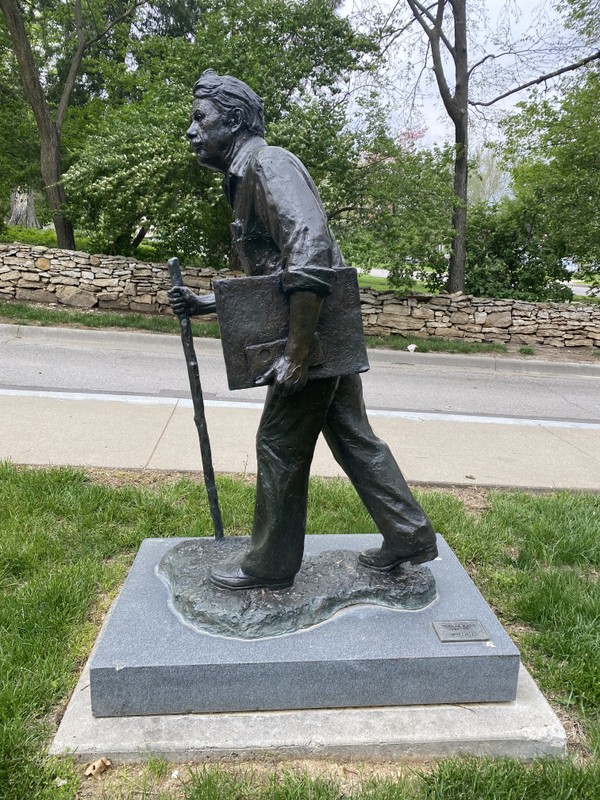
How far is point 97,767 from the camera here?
85.9 inches

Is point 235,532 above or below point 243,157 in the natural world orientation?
below

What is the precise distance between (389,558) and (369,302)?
34.8 feet

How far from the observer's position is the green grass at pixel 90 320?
1123 cm

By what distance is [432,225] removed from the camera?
39.8ft

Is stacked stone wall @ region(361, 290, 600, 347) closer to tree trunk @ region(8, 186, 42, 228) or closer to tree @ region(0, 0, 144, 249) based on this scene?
tree @ region(0, 0, 144, 249)

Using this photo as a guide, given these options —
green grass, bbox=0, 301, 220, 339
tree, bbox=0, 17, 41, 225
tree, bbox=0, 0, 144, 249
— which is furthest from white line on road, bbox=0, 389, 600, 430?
tree, bbox=0, 17, 41, 225

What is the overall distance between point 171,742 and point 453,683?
109cm

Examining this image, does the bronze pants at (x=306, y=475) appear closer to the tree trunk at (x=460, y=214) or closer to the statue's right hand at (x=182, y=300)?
the statue's right hand at (x=182, y=300)

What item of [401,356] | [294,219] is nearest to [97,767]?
[294,219]

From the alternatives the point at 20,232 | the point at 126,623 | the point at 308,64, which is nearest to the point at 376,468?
the point at 126,623

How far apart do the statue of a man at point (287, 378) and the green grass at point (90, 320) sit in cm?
909

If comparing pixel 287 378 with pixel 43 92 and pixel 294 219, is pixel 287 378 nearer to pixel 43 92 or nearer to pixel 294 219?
pixel 294 219

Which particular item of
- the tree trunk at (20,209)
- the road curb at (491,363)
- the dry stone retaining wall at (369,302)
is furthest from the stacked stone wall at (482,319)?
the tree trunk at (20,209)

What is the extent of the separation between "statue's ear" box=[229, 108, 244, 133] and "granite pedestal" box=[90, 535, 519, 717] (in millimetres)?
2011
